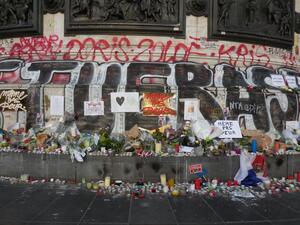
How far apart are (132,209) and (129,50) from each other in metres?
6.14

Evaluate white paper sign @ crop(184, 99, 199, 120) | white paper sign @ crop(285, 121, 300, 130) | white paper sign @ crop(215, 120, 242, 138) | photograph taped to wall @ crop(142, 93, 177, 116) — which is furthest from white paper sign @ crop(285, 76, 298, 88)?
photograph taped to wall @ crop(142, 93, 177, 116)

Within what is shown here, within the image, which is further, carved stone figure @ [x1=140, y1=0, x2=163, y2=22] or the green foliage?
carved stone figure @ [x1=140, y1=0, x2=163, y2=22]

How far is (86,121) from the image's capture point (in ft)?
37.2

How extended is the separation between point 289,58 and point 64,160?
344 inches

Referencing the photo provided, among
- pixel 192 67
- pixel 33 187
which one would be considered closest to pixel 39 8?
pixel 192 67

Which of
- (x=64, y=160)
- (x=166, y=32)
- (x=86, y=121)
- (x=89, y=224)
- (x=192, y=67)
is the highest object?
(x=166, y=32)

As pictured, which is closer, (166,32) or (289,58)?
(166,32)

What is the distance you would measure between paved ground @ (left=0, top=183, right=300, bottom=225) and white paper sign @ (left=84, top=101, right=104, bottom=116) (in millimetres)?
2361

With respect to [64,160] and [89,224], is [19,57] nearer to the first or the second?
[64,160]

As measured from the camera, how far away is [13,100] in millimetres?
11961

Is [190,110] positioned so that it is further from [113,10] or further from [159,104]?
[113,10]

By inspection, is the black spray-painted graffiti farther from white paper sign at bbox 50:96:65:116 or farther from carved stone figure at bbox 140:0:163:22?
carved stone figure at bbox 140:0:163:22

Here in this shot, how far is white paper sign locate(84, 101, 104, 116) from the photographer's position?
447 inches

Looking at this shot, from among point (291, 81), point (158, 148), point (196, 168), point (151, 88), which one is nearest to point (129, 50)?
point (151, 88)
